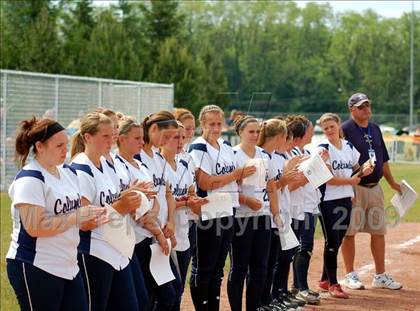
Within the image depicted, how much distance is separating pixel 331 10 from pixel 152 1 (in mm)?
58871

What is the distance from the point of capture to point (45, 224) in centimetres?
490

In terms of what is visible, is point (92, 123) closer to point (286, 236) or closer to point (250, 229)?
point (250, 229)

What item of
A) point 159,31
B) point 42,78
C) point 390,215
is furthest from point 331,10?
point 390,215

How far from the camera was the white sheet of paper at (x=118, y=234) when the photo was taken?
541 centimetres

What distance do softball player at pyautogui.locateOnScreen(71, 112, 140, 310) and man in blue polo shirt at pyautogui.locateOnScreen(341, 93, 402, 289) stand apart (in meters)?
→ 4.44

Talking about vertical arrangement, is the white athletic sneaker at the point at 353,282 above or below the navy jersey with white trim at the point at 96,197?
below

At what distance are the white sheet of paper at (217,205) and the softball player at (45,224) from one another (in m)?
1.79

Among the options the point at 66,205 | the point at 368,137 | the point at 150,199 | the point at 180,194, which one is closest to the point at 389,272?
the point at 368,137

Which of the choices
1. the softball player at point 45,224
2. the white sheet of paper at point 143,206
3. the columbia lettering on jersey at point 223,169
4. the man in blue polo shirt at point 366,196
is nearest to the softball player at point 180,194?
the columbia lettering on jersey at point 223,169

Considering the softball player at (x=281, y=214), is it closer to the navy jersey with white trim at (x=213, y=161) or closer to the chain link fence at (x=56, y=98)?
the navy jersey with white trim at (x=213, y=161)

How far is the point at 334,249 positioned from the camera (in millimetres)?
8992

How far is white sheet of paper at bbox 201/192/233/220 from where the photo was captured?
689cm

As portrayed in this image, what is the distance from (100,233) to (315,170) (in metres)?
2.88

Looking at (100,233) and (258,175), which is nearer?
(100,233)
